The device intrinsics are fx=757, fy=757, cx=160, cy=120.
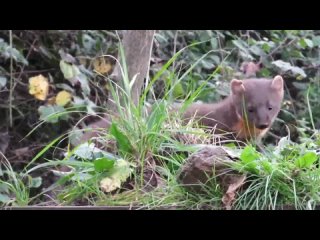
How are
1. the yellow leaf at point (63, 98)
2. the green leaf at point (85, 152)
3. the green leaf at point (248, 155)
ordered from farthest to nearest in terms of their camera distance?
the yellow leaf at point (63, 98)
the green leaf at point (85, 152)
the green leaf at point (248, 155)

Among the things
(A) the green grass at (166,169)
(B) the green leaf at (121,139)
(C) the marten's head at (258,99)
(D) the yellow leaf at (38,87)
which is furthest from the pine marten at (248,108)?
(B) the green leaf at (121,139)

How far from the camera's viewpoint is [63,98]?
6910mm

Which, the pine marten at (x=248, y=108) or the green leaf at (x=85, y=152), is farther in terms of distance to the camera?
the pine marten at (x=248, y=108)

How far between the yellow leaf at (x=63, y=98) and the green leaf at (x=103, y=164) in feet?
11.4

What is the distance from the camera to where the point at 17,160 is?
749 cm

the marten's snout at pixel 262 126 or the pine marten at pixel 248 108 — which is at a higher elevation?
the pine marten at pixel 248 108

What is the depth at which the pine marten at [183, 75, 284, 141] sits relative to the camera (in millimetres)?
5809

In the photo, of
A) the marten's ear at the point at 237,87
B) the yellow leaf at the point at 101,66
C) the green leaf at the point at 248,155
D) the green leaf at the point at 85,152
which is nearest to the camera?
the green leaf at the point at 248,155

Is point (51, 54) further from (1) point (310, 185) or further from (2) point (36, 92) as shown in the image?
(1) point (310, 185)

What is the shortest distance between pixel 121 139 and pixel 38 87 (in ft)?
Result: 11.4

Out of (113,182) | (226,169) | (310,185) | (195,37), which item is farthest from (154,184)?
(195,37)

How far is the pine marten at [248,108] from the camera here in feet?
19.1

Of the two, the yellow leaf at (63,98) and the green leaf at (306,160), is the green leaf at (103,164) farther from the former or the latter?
the yellow leaf at (63,98)

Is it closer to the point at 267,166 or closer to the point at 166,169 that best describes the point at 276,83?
the point at 166,169
